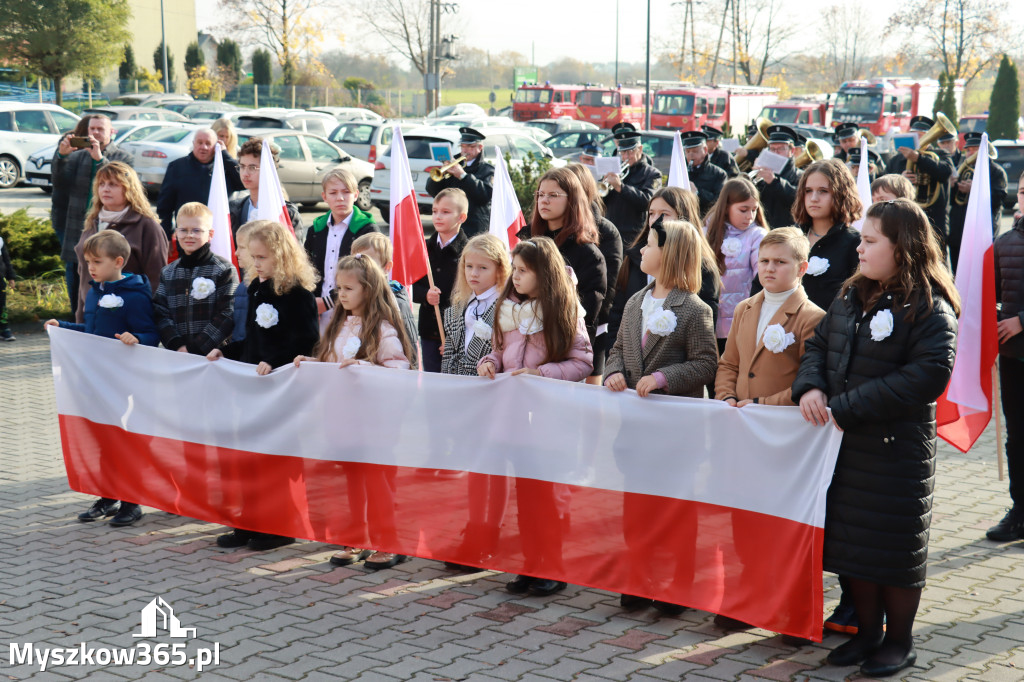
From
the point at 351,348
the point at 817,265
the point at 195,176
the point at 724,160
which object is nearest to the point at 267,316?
the point at 351,348

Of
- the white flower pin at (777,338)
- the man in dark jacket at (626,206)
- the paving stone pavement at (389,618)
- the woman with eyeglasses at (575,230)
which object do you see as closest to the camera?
the paving stone pavement at (389,618)

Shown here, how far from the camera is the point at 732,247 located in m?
6.16

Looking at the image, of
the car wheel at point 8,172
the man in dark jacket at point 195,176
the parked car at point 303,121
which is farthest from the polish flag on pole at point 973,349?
the car wheel at point 8,172

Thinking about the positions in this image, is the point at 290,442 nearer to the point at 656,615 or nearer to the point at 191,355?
the point at 191,355

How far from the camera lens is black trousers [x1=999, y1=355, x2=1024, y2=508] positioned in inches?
219

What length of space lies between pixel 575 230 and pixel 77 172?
200 inches

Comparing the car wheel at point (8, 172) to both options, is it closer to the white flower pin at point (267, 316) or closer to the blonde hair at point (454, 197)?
the blonde hair at point (454, 197)

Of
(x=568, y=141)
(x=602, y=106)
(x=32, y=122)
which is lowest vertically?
(x=568, y=141)

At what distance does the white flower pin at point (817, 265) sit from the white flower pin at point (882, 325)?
1.45 metres

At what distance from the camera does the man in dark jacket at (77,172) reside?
8.65 metres

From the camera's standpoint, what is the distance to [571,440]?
4.76m

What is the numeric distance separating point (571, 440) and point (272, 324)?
Result: 6.14ft

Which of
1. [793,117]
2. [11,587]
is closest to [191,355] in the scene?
[11,587]

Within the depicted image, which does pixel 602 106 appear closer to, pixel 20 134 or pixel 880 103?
pixel 880 103
